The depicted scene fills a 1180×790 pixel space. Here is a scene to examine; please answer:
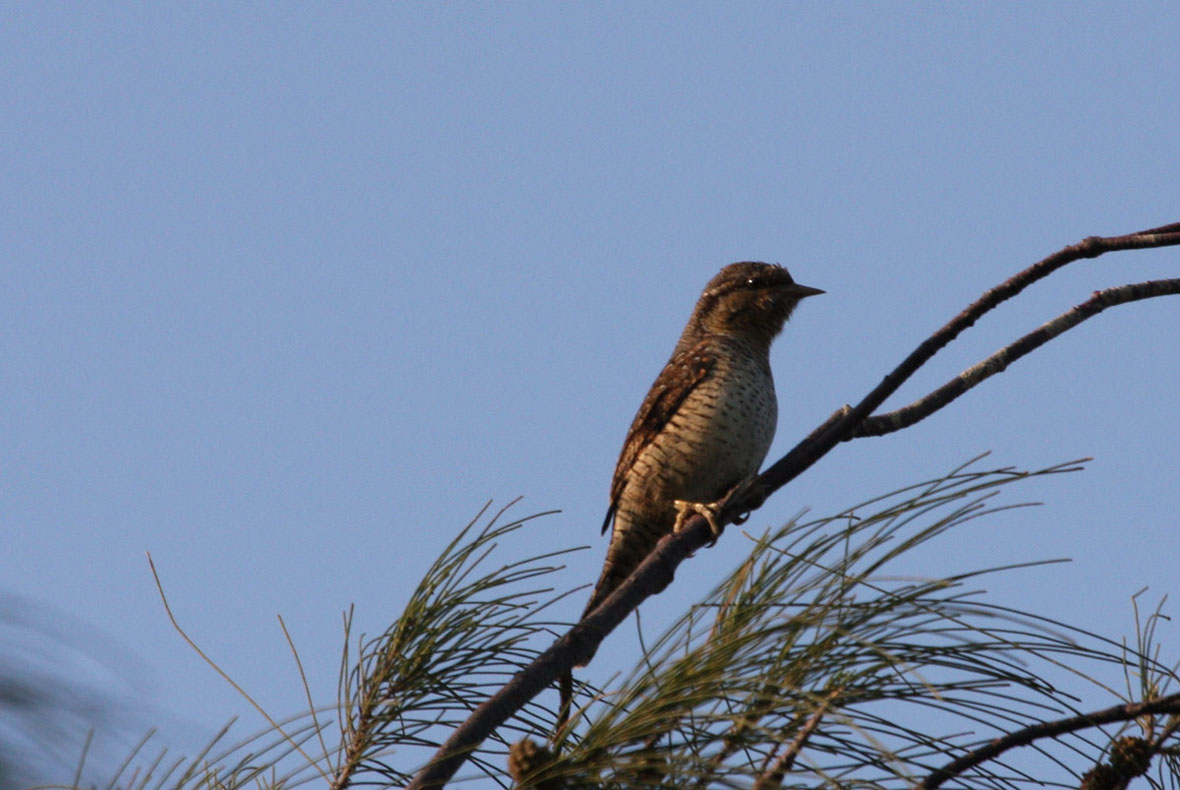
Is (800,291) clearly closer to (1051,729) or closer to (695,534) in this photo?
Result: (695,534)

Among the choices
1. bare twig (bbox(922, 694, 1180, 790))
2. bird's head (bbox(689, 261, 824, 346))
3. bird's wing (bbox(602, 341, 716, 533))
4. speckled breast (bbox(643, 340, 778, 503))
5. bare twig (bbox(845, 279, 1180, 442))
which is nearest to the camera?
bare twig (bbox(922, 694, 1180, 790))

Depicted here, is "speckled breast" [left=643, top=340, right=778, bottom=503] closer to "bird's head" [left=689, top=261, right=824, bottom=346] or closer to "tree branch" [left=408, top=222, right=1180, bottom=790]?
"bird's head" [left=689, top=261, right=824, bottom=346]

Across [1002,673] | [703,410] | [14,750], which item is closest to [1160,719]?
[1002,673]

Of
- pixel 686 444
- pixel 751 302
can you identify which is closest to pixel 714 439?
pixel 686 444

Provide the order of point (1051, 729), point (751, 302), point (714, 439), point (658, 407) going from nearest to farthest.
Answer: point (1051, 729)
point (714, 439)
point (658, 407)
point (751, 302)

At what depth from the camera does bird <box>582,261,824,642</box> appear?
17.4ft

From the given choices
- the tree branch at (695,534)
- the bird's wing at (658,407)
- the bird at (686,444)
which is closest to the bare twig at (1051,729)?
the tree branch at (695,534)

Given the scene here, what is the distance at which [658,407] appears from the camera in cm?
560

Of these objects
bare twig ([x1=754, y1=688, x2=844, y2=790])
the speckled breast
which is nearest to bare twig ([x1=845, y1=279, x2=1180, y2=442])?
bare twig ([x1=754, y1=688, x2=844, y2=790])

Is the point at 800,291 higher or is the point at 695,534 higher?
the point at 800,291

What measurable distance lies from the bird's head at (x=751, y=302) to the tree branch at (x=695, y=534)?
3.04 metres

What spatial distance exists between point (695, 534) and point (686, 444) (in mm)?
2300

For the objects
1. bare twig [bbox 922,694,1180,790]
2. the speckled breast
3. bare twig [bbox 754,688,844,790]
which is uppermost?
the speckled breast

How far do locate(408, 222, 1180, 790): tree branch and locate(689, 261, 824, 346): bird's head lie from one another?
304 centimetres
